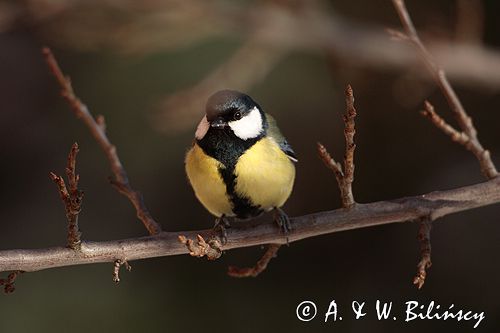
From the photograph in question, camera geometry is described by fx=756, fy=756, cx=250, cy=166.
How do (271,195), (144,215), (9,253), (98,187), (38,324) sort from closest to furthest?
(9,253), (144,215), (271,195), (38,324), (98,187)

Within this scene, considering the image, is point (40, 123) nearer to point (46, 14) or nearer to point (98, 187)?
point (98, 187)

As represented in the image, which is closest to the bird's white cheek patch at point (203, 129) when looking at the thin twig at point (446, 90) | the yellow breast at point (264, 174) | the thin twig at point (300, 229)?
the yellow breast at point (264, 174)

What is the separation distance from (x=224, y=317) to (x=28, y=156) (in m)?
1.38

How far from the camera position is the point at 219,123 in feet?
6.83

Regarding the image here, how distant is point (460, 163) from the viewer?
3.75m

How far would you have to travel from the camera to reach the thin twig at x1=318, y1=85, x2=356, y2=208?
1.48m

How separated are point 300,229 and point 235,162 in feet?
1.16

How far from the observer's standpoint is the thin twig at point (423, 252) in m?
1.62

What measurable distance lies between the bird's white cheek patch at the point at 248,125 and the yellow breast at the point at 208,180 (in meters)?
0.11

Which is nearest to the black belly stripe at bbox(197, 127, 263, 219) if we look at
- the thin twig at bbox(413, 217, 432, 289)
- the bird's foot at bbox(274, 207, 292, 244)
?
the bird's foot at bbox(274, 207, 292, 244)

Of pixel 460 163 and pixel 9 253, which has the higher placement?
pixel 460 163

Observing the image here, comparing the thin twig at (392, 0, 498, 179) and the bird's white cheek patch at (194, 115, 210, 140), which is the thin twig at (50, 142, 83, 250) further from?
the thin twig at (392, 0, 498, 179)

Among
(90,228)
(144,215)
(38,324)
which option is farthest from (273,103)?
(144,215)

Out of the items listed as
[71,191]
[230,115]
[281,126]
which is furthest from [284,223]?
[281,126]
